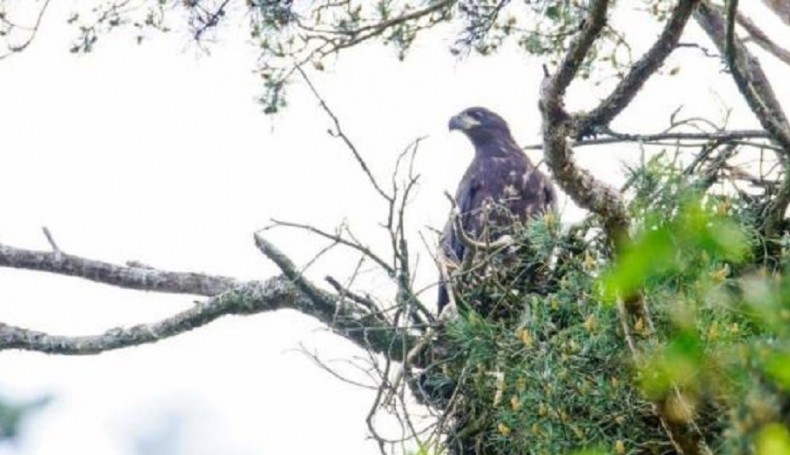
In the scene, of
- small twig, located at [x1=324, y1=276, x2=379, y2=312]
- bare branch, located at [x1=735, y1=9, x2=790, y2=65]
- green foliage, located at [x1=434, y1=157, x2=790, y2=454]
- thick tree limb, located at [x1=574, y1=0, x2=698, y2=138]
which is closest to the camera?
green foliage, located at [x1=434, y1=157, x2=790, y2=454]

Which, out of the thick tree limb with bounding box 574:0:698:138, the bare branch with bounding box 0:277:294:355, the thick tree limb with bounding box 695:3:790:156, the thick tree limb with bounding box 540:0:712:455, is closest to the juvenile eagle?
the bare branch with bounding box 0:277:294:355

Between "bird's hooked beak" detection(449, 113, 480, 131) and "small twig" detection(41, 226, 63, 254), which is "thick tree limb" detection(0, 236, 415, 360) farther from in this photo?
"bird's hooked beak" detection(449, 113, 480, 131)

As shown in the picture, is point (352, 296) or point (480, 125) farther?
point (480, 125)

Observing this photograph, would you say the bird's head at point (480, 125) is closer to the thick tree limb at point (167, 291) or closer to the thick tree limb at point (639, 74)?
the thick tree limb at point (167, 291)

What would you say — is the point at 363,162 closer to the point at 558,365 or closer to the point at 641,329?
the point at 558,365

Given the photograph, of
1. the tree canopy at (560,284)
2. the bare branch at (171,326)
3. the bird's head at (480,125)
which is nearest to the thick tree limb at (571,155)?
the tree canopy at (560,284)

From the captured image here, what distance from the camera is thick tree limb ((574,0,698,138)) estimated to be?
11.1 ft

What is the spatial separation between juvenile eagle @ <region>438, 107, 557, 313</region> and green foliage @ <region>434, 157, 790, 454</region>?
1.84 ft

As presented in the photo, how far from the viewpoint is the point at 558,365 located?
3832 mm

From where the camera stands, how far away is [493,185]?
6523 mm

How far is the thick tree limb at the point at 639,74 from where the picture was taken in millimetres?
3389

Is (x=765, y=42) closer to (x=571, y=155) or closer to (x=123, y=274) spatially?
(x=571, y=155)

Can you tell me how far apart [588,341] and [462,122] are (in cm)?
351

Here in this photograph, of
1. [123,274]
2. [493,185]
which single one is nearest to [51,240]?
[123,274]
